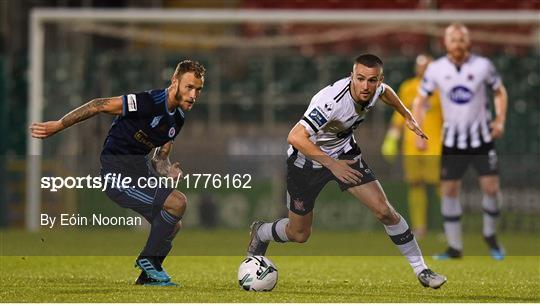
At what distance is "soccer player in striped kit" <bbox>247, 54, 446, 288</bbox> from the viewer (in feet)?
28.7

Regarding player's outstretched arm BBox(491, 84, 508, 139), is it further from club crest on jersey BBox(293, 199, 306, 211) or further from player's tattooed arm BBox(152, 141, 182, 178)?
player's tattooed arm BBox(152, 141, 182, 178)

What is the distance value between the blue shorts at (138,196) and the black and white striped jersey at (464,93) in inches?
179

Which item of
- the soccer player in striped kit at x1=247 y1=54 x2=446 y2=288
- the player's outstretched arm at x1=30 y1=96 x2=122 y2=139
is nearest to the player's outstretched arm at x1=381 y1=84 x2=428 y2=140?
the soccer player in striped kit at x1=247 y1=54 x2=446 y2=288

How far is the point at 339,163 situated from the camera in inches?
344

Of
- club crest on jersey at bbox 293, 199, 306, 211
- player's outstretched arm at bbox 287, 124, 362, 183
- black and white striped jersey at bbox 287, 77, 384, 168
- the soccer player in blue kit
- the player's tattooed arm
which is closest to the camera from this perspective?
player's outstretched arm at bbox 287, 124, 362, 183

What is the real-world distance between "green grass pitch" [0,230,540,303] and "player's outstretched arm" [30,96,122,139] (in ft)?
2.92

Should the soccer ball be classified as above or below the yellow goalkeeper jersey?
above

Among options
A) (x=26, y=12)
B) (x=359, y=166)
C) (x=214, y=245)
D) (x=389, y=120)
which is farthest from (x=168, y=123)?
(x=26, y=12)

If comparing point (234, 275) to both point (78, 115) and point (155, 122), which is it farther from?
point (78, 115)

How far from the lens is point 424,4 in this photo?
21031 millimetres

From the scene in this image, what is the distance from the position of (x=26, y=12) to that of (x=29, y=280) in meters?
11.3

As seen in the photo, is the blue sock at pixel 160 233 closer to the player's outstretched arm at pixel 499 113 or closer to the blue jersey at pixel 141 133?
the blue jersey at pixel 141 133

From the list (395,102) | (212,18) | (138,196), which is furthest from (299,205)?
(212,18)

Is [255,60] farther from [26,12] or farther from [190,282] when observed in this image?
[190,282]
